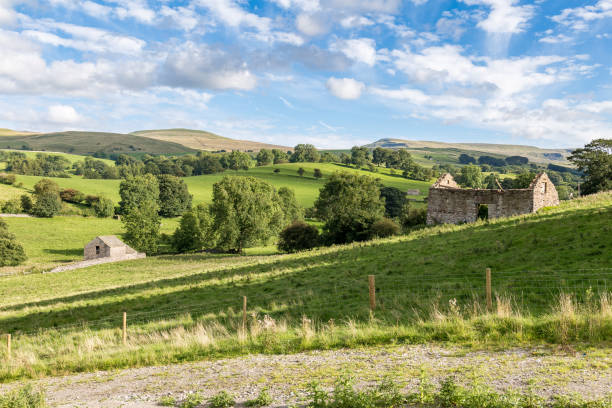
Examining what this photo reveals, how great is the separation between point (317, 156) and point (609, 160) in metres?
104

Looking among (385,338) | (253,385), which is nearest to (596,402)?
(385,338)

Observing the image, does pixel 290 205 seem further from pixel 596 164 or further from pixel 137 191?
pixel 596 164

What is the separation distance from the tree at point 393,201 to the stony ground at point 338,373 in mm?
73236

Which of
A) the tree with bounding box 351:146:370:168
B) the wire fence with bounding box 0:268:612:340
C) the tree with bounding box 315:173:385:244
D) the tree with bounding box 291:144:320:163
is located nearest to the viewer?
the wire fence with bounding box 0:268:612:340

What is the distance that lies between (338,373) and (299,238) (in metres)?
41.2

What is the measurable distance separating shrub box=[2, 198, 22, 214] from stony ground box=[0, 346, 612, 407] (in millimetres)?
91011

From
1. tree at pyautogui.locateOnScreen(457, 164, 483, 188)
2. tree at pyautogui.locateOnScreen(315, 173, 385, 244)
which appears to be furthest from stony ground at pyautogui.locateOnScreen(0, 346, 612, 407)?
tree at pyautogui.locateOnScreen(457, 164, 483, 188)

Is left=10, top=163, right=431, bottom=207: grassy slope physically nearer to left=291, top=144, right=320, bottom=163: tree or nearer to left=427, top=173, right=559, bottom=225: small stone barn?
left=291, top=144, right=320, bottom=163: tree

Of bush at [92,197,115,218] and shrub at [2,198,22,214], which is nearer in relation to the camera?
shrub at [2,198,22,214]

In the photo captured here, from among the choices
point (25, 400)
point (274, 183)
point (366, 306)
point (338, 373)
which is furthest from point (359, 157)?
point (25, 400)

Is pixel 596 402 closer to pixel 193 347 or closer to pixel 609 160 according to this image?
pixel 193 347

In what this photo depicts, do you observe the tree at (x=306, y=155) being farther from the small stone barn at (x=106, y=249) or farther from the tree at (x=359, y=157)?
the small stone barn at (x=106, y=249)

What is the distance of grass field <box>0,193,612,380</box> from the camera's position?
982cm

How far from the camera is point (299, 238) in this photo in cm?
4906
